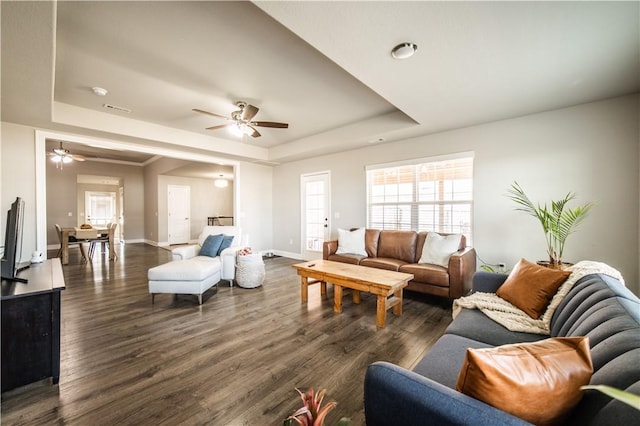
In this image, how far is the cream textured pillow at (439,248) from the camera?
142 inches

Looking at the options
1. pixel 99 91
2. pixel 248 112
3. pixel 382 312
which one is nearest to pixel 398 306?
pixel 382 312

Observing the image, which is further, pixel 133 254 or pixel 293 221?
pixel 133 254

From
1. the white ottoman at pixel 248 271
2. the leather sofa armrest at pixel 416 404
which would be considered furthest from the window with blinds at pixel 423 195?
the leather sofa armrest at pixel 416 404

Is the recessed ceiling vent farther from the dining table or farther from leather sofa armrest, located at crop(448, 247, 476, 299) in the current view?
leather sofa armrest, located at crop(448, 247, 476, 299)

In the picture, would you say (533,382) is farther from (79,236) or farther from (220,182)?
(220,182)

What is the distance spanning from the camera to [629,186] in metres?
2.91

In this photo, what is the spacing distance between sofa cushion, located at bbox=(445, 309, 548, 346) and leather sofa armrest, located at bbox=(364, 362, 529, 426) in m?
0.97

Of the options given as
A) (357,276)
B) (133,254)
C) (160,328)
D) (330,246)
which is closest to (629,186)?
(357,276)

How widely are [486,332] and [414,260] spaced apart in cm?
234

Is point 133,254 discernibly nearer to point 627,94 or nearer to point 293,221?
point 293,221

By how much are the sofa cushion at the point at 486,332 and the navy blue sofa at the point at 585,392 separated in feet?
0.37

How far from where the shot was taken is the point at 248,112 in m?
3.25

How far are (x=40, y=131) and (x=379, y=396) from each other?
5.42 meters

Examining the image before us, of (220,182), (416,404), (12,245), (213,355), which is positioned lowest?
(213,355)
